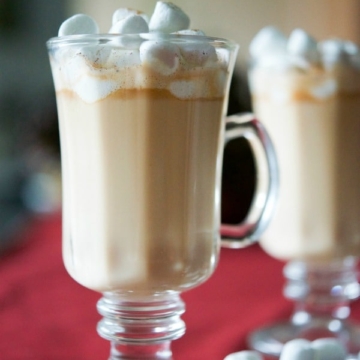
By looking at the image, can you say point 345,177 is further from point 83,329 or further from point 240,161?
point 240,161

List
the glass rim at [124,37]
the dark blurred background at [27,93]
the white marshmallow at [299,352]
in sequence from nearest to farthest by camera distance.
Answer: the glass rim at [124,37] → the white marshmallow at [299,352] → the dark blurred background at [27,93]

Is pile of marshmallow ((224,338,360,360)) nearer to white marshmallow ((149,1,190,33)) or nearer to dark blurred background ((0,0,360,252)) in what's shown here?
white marshmallow ((149,1,190,33))

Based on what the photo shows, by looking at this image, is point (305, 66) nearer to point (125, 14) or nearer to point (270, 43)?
point (270, 43)

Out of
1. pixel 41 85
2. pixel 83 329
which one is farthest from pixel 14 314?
pixel 41 85

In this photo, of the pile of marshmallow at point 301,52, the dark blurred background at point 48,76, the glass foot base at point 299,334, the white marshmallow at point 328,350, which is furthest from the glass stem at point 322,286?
the dark blurred background at point 48,76

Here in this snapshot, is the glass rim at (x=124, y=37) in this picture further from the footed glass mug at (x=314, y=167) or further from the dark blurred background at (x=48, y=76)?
the dark blurred background at (x=48, y=76)

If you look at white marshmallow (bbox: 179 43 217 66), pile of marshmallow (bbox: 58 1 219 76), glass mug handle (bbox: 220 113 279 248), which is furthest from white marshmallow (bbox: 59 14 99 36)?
glass mug handle (bbox: 220 113 279 248)
